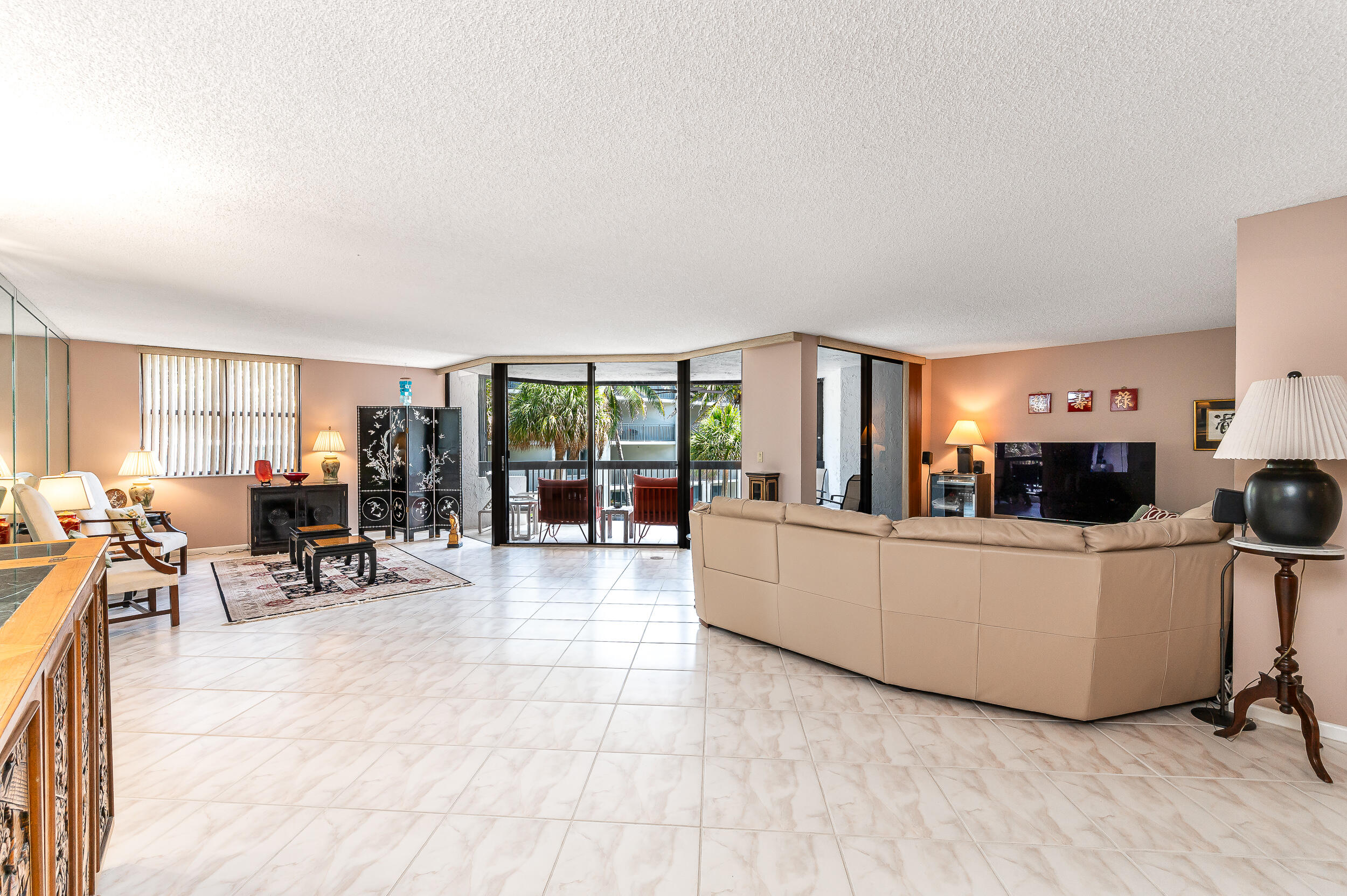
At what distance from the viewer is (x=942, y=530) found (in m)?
2.97

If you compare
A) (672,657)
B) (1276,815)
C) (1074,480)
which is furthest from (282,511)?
(1074,480)

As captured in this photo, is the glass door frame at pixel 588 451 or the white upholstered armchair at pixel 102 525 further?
the glass door frame at pixel 588 451

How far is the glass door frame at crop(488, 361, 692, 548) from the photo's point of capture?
7.27 metres

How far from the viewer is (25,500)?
380cm

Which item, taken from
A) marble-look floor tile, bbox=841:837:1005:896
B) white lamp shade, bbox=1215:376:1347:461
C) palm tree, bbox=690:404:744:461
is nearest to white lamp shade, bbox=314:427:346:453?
palm tree, bbox=690:404:744:461

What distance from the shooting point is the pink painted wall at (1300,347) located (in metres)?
2.63

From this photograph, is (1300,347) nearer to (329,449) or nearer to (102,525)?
(102,525)

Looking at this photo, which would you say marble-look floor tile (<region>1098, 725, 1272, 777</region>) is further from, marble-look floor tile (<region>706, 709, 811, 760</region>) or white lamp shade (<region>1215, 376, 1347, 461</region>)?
marble-look floor tile (<region>706, 709, 811, 760</region>)

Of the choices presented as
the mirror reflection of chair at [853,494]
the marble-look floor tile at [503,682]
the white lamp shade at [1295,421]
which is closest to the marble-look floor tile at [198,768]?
the marble-look floor tile at [503,682]

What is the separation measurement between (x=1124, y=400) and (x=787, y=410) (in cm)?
368

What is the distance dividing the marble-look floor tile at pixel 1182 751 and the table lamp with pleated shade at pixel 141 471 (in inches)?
324

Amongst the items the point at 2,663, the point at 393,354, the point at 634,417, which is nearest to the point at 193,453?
the point at 393,354

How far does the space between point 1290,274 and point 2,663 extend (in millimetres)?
4568

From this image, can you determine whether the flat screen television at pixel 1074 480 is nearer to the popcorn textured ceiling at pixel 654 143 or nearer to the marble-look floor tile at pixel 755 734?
the popcorn textured ceiling at pixel 654 143
